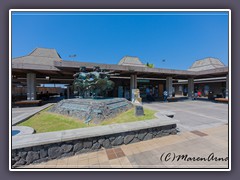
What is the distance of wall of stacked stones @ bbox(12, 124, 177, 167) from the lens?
9.33 ft

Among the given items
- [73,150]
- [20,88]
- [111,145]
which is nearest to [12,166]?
[73,150]

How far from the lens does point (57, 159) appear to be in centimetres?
310

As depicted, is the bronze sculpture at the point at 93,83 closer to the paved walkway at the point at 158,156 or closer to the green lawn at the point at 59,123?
the green lawn at the point at 59,123

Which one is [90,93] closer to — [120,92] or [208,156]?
[208,156]

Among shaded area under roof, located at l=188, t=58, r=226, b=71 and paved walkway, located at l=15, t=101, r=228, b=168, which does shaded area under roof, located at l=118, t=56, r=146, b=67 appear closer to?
shaded area under roof, located at l=188, t=58, r=226, b=71

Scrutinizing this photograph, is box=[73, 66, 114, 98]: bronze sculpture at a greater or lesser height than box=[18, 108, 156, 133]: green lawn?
greater

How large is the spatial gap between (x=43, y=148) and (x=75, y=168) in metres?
1.05

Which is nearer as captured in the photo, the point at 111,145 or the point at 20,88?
the point at 111,145

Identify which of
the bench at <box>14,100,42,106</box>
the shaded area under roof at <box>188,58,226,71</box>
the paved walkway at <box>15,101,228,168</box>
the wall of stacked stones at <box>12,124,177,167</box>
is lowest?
the paved walkway at <box>15,101,228,168</box>

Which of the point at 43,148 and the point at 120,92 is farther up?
the point at 120,92

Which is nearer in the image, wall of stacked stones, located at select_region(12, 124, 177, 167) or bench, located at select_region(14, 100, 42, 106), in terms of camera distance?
wall of stacked stones, located at select_region(12, 124, 177, 167)

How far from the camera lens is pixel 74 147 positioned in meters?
3.27

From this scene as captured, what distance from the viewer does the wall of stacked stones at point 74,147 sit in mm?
2844

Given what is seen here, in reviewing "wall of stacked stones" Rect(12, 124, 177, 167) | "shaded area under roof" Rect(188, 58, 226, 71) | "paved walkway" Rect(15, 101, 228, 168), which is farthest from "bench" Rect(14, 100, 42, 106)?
"shaded area under roof" Rect(188, 58, 226, 71)
